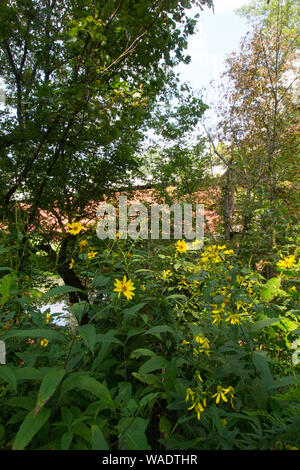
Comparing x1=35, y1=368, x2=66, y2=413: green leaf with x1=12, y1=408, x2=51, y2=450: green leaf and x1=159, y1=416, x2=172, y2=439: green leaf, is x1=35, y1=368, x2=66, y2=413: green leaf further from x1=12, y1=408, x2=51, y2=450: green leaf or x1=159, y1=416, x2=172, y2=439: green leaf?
x1=159, y1=416, x2=172, y2=439: green leaf

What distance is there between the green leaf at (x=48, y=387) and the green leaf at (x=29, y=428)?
0.03m

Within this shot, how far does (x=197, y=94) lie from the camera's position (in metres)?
5.51

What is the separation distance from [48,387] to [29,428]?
0.07 m

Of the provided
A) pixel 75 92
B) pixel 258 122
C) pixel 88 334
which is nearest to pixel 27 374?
pixel 88 334

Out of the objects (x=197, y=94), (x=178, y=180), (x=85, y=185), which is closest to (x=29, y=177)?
(x=85, y=185)

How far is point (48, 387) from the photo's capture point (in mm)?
520

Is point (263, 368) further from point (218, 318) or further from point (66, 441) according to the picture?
point (66, 441)

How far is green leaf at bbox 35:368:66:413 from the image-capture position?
1.63ft

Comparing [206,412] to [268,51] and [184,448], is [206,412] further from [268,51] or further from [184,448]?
[268,51]

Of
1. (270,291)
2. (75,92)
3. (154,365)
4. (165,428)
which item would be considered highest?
(75,92)

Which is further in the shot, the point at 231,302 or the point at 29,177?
the point at 29,177

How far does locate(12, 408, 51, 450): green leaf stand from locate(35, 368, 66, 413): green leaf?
0.03 metres

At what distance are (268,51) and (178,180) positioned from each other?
2632mm
